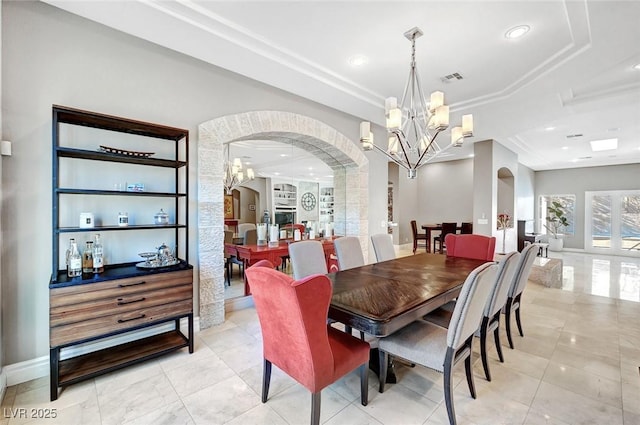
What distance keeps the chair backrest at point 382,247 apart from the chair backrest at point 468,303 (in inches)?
69.8

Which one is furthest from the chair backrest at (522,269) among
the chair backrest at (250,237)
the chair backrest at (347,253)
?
the chair backrest at (250,237)

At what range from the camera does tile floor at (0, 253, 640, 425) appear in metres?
1.82

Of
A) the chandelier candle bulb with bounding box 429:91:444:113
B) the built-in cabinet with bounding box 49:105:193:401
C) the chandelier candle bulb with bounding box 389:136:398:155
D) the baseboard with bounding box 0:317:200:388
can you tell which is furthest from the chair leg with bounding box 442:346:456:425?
the baseboard with bounding box 0:317:200:388

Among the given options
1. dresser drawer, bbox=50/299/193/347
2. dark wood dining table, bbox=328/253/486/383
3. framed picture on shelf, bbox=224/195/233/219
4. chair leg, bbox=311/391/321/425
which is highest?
framed picture on shelf, bbox=224/195/233/219

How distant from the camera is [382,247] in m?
3.61

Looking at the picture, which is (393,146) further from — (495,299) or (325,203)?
(325,203)

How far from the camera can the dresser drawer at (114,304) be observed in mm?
1975

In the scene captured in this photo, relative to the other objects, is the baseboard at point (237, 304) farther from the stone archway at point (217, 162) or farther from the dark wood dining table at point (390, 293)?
the dark wood dining table at point (390, 293)

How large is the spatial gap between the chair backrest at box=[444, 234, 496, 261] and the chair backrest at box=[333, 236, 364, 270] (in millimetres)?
1497

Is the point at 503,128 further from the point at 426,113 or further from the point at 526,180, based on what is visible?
the point at 526,180

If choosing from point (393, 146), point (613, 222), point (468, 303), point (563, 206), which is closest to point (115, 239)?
point (468, 303)

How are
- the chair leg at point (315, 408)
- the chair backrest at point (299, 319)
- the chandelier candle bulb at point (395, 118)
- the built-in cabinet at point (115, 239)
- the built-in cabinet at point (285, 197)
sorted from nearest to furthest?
1. the chair backrest at point (299, 319)
2. the chair leg at point (315, 408)
3. the built-in cabinet at point (115, 239)
4. the chandelier candle bulb at point (395, 118)
5. the built-in cabinet at point (285, 197)

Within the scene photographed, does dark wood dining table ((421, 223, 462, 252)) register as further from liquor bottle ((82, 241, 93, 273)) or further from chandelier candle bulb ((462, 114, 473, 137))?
liquor bottle ((82, 241, 93, 273))

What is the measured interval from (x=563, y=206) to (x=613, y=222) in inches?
55.3
